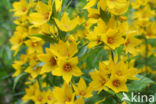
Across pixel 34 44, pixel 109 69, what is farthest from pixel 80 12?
pixel 109 69

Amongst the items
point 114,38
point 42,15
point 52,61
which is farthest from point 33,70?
point 114,38

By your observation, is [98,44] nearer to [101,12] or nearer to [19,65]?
[101,12]

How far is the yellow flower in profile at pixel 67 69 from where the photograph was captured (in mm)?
1143

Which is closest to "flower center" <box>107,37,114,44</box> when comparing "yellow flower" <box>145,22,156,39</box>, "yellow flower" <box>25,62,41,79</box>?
"yellow flower" <box>25,62,41,79</box>

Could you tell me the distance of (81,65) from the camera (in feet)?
6.22

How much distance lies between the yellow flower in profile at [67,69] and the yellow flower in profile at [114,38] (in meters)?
0.22

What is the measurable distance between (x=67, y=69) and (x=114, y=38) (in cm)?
33

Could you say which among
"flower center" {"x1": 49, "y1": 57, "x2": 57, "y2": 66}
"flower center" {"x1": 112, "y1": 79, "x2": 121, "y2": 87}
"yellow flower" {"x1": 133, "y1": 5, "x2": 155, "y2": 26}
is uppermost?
"yellow flower" {"x1": 133, "y1": 5, "x2": 155, "y2": 26}

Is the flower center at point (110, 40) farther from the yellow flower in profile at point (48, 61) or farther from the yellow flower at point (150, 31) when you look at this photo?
the yellow flower at point (150, 31)

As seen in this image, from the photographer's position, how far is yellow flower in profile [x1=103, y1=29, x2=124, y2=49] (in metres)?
1.15

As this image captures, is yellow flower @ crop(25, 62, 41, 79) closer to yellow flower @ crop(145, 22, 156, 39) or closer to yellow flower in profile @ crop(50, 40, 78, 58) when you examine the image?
A: yellow flower in profile @ crop(50, 40, 78, 58)

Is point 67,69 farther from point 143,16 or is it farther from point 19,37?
point 143,16

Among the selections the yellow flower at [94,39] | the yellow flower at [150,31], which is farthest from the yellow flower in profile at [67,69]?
the yellow flower at [150,31]

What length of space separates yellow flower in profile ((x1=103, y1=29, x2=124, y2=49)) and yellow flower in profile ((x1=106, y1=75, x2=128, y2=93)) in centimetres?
18
